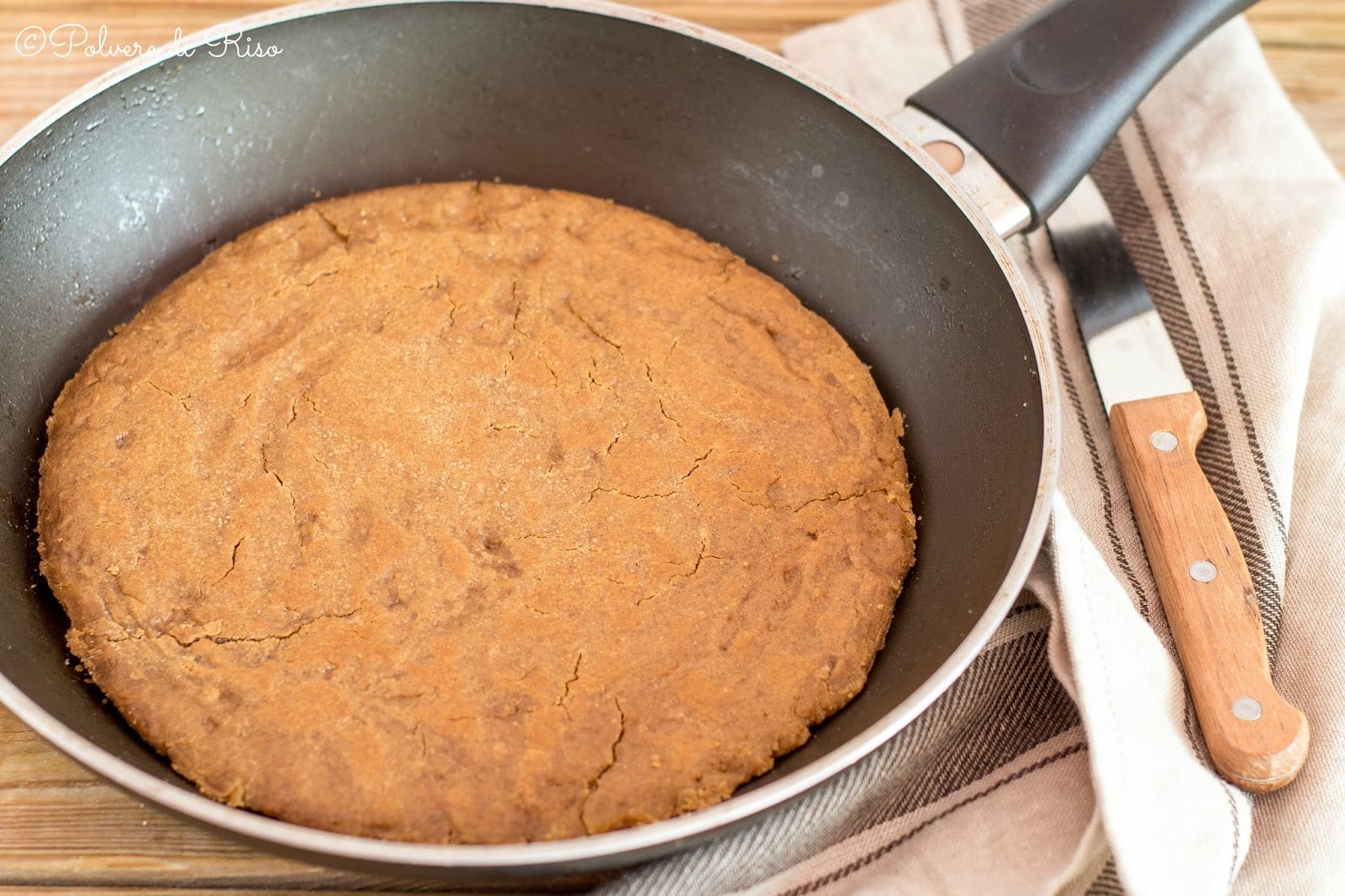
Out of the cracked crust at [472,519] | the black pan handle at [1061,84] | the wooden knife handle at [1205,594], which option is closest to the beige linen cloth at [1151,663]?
the wooden knife handle at [1205,594]

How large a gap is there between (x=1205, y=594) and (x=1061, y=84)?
72cm

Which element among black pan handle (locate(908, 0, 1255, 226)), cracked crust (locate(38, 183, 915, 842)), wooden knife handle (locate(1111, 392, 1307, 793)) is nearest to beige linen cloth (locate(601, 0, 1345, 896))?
wooden knife handle (locate(1111, 392, 1307, 793))

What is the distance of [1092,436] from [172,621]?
1207 mm

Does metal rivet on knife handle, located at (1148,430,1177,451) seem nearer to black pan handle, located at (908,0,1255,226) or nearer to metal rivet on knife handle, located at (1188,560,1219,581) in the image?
metal rivet on knife handle, located at (1188,560,1219,581)

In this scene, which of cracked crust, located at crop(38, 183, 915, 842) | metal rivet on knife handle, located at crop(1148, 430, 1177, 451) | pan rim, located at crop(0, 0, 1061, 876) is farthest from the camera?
metal rivet on knife handle, located at crop(1148, 430, 1177, 451)

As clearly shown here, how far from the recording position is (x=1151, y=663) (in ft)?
4.38

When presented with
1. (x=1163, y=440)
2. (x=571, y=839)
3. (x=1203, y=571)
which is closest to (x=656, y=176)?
(x=1163, y=440)

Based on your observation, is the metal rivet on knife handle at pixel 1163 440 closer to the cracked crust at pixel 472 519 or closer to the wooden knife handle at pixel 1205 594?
the wooden knife handle at pixel 1205 594

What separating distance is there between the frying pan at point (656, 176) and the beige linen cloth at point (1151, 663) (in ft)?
0.36

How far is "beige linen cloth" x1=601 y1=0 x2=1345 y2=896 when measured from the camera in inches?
49.4

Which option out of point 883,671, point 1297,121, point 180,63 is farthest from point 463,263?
point 1297,121

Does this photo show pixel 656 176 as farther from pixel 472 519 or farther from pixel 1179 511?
pixel 1179 511

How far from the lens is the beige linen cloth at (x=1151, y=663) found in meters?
1.25

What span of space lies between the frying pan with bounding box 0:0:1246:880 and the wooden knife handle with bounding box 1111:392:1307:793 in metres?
0.21
